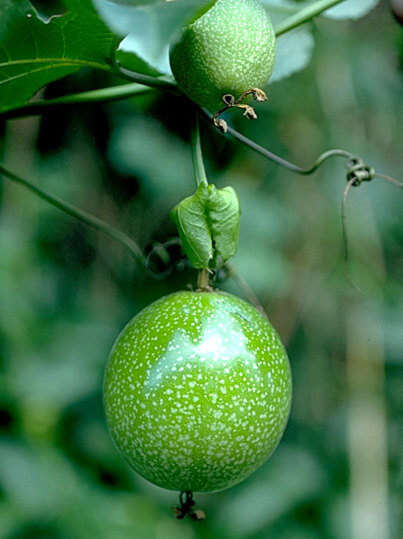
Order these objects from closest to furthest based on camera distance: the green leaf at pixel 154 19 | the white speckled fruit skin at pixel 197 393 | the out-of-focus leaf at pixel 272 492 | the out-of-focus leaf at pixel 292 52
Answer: the green leaf at pixel 154 19 → the white speckled fruit skin at pixel 197 393 → the out-of-focus leaf at pixel 292 52 → the out-of-focus leaf at pixel 272 492

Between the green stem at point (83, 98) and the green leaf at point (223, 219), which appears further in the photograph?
the green stem at point (83, 98)

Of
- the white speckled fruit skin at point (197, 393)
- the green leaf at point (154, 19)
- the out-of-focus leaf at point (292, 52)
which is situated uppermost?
the out-of-focus leaf at point (292, 52)

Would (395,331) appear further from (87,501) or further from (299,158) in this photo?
(87,501)

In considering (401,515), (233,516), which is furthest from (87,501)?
(401,515)

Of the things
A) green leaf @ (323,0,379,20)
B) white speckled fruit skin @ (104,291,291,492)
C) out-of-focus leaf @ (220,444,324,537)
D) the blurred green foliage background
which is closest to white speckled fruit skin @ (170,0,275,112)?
white speckled fruit skin @ (104,291,291,492)

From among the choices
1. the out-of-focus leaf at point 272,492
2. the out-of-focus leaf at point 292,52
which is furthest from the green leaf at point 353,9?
the out-of-focus leaf at point 272,492

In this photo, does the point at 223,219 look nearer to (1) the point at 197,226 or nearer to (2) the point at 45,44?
(1) the point at 197,226

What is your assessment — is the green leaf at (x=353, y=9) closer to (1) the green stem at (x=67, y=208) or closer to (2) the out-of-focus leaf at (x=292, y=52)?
(2) the out-of-focus leaf at (x=292, y=52)
